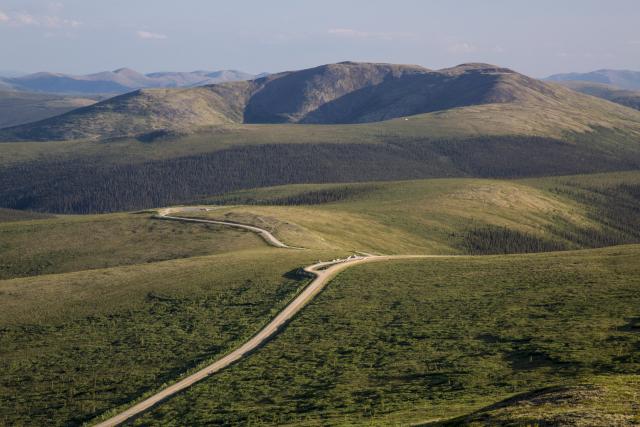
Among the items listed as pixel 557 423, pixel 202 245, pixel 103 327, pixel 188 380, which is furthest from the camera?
pixel 202 245

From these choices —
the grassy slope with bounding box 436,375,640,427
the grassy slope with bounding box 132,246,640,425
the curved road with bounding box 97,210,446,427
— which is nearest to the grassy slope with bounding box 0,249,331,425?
the curved road with bounding box 97,210,446,427

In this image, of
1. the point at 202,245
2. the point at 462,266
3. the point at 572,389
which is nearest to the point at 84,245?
the point at 202,245

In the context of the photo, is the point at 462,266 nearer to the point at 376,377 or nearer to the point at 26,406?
the point at 376,377

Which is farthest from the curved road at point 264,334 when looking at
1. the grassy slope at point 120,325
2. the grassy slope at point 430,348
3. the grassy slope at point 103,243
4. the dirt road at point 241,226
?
the grassy slope at point 103,243

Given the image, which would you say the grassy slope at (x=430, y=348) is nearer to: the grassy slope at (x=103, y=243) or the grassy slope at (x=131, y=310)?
the grassy slope at (x=131, y=310)

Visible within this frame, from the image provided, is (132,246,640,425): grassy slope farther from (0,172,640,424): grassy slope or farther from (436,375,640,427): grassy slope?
(0,172,640,424): grassy slope

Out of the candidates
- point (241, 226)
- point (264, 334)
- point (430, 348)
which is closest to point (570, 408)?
point (430, 348)
